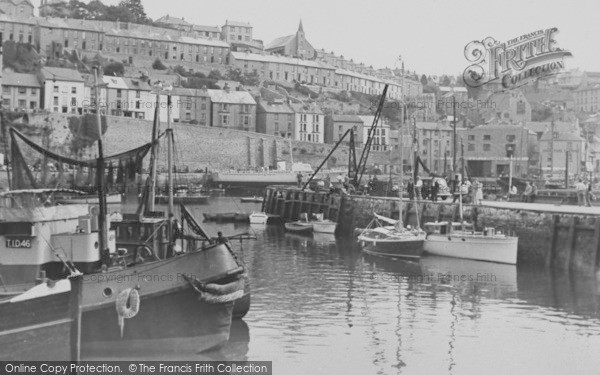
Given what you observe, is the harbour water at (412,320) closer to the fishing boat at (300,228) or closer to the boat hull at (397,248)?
the boat hull at (397,248)

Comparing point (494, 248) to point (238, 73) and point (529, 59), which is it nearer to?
point (529, 59)

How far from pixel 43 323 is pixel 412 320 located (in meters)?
10.7

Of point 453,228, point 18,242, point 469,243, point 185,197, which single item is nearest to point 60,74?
point 185,197

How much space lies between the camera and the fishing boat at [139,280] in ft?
50.7

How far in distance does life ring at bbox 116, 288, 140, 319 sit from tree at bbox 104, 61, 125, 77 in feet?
302

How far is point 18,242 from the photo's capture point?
15.6 m

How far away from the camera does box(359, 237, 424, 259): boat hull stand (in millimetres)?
33531

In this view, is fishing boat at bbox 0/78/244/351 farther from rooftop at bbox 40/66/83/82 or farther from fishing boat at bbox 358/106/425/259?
rooftop at bbox 40/66/83/82

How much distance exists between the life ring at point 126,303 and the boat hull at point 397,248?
771 inches

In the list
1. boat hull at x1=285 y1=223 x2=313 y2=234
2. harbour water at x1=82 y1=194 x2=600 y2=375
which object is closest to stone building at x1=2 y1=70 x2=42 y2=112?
boat hull at x1=285 y1=223 x2=313 y2=234

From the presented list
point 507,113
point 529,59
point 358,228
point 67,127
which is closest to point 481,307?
point 358,228

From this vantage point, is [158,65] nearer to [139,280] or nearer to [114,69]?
[114,69]

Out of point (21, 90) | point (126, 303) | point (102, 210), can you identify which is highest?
point (21, 90)

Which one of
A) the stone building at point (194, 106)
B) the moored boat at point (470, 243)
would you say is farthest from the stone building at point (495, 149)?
the moored boat at point (470, 243)
